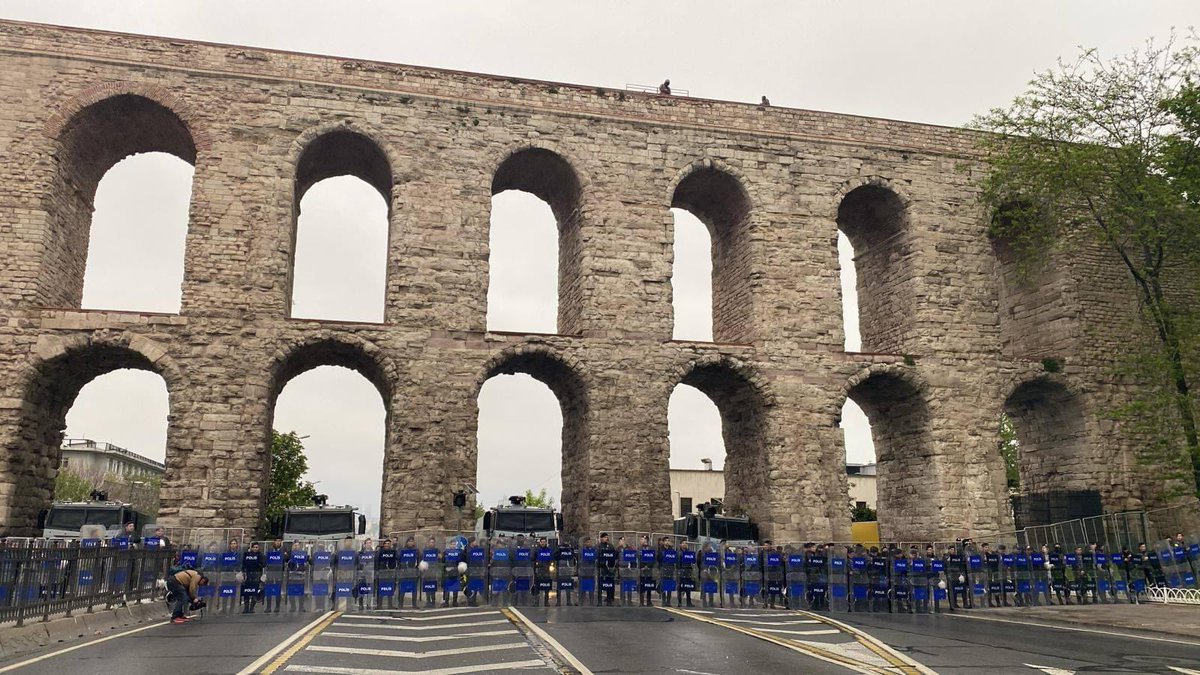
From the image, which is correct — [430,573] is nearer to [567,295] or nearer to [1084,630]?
[567,295]

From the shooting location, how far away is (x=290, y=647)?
1083cm

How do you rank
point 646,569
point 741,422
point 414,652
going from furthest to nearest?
point 741,422
point 646,569
point 414,652

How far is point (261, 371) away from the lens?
2261 centimetres

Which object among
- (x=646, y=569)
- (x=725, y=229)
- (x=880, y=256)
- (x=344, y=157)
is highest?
(x=344, y=157)

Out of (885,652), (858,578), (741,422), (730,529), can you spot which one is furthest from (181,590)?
(741,422)

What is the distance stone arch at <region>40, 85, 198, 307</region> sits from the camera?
23125 millimetres

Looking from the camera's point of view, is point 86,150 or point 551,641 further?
point 86,150

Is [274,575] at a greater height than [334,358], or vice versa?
[334,358]

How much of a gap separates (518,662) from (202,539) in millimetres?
14112

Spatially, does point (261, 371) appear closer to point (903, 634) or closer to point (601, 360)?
point (601, 360)

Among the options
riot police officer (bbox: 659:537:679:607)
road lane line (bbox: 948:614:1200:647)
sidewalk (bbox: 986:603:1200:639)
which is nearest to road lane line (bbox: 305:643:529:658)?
riot police officer (bbox: 659:537:679:607)

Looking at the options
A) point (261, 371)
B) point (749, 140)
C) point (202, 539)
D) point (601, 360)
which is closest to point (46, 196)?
point (261, 371)

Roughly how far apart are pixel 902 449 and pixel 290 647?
68.5ft

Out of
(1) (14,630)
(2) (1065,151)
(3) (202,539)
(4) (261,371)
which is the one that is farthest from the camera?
(2) (1065,151)
